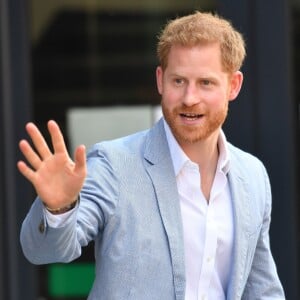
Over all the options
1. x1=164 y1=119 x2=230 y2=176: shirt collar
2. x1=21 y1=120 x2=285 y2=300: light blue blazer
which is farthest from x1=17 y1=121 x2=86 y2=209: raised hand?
x1=164 y1=119 x2=230 y2=176: shirt collar

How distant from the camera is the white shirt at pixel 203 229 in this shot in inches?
119

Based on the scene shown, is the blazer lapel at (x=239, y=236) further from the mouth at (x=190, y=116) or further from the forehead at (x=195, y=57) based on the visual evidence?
the forehead at (x=195, y=57)

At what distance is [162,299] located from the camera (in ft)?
9.74

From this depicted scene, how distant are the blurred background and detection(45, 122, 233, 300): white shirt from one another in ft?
6.28

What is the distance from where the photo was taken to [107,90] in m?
5.16

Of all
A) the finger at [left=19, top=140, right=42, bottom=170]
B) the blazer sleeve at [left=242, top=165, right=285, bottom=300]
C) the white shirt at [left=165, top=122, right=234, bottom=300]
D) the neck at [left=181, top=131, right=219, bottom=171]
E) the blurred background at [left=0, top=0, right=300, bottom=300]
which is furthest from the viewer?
the blurred background at [left=0, top=0, right=300, bottom=300]

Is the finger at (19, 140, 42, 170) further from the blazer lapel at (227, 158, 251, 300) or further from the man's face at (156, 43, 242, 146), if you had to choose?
the blazer lapel at (227, 158, 251, 300)

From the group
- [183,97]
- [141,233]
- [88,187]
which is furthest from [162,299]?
[183,97]

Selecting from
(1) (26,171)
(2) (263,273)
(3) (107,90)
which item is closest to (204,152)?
(2) (263,273)

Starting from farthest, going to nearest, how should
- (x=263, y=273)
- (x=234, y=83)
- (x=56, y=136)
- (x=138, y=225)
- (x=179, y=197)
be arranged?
1. (x=263, y=273)
2. (x=234, y=83)
3. (x=179, y=197)
4. (x=138, y=225)
5. (x=56, y=136)

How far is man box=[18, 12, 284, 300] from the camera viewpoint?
2932 millimetres

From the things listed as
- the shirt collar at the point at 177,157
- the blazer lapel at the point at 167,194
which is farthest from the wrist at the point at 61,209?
the shirt collar at the point at 177,157

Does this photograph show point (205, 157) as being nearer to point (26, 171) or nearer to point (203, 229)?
point (203, 229)

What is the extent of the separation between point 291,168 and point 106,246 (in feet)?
7.49
